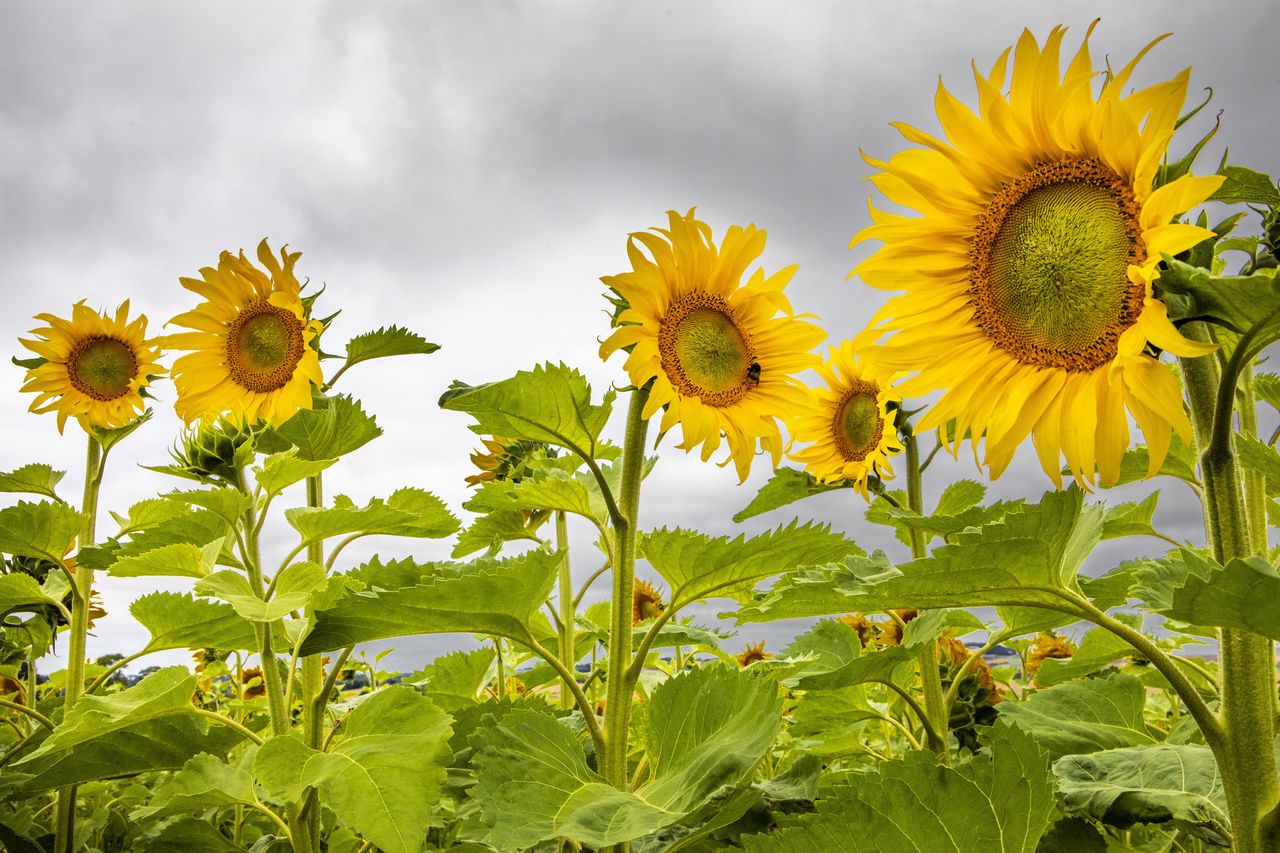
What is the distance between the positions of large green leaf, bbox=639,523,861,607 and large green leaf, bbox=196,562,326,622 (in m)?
0.63

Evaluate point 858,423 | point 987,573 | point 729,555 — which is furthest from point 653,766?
point 858,423

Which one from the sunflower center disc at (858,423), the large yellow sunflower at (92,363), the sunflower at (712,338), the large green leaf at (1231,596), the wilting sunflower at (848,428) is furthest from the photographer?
the large yellow sunflower at (92,363)

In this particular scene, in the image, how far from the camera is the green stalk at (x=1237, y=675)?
3.40ft

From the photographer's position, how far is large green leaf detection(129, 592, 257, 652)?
2078mm

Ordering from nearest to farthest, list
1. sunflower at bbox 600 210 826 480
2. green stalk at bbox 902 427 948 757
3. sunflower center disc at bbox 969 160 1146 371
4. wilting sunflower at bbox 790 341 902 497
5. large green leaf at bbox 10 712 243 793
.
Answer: sunflower center disc at bbox 969 160 1146 371 → large green leaf at bbox 10 712 243 793 → sunflower at bbox 600 210 826 480 → green stalk at bbox 902 427 948 757 → wilting sunflower at bbox 790 341 902 497

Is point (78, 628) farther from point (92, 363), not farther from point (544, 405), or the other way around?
point (544, 405)

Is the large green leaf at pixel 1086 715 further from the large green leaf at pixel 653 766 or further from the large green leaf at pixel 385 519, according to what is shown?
the large green leaf at pixel 385 519

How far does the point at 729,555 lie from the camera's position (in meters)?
1.61

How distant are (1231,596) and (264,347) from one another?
2.46 meters

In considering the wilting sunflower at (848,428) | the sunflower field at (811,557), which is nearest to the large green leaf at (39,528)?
the sunflower field at (811,557)

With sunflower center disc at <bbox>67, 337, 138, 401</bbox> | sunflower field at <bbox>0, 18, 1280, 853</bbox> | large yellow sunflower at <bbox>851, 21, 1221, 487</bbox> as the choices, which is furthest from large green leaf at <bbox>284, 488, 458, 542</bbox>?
sunflower center disc at <bbox>67, 337, 138, 401</bbox>

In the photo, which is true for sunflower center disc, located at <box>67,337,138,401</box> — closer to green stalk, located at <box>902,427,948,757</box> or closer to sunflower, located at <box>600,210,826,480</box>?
sunflower, located at <box>600,210,826,480</box>

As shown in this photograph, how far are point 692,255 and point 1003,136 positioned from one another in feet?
2.64

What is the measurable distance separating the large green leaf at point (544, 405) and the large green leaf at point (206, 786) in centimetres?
85
